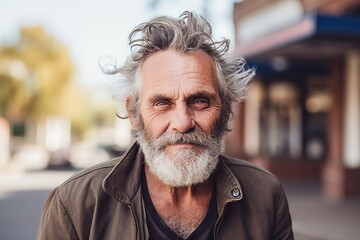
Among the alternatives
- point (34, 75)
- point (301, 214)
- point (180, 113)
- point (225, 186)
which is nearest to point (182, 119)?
point (180, 113)

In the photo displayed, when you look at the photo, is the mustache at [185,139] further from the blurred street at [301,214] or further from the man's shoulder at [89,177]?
the blurred street at [301,214]

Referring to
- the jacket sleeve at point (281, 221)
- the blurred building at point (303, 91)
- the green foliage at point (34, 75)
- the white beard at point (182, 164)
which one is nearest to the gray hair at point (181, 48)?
the white beard at point (182, 164)

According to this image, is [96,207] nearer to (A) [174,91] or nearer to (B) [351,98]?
(A) [174,91]

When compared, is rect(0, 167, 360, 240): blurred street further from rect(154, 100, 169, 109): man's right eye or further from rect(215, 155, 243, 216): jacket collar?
rect(154, 100, 169, 109): man's right eye

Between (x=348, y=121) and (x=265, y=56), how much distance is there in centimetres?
291

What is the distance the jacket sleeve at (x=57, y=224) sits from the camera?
2.33 metres

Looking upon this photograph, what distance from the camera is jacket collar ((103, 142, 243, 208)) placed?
7.90ft

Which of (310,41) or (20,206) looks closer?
(310,41)

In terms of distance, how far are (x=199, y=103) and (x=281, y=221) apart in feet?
2.18

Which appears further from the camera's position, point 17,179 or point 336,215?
point 17,179

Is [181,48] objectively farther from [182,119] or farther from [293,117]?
[293,117]

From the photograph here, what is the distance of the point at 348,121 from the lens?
14.0 metres

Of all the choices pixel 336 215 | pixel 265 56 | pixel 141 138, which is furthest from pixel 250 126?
pixel 141 138

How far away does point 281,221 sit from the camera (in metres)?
2.62
